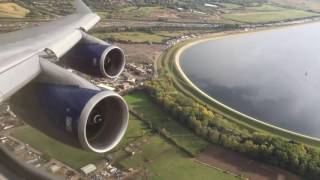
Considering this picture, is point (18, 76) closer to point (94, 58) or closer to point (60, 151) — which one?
point (94, 58)

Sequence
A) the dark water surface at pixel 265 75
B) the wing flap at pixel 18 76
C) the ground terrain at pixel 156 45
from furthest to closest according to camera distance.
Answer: the dark water surface at pixel 265 75 → the ground terrain at pixel 156 45 → the wing flap at pixel 18 76

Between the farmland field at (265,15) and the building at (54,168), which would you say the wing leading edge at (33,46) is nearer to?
the building at (54,168)

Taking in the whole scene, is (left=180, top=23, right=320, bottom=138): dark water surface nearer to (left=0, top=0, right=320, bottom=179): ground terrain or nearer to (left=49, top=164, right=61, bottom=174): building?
(left=0, top=0, right=320, bottom=179): ground terrain

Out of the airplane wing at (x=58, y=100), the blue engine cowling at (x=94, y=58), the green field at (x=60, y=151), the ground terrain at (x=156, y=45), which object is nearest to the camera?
the airplane wing at (x=58, y=100)

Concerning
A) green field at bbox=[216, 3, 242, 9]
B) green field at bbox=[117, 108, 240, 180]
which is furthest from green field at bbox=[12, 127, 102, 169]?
green field at bbox=[216, 3, 242, 9]

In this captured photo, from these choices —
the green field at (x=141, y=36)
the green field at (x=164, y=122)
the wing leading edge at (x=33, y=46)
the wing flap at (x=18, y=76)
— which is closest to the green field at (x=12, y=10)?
the green field at (x=141, y=36)

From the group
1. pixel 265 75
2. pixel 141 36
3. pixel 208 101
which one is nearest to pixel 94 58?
pixel 208 101
